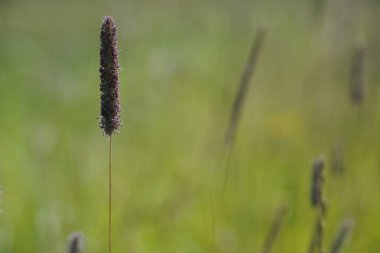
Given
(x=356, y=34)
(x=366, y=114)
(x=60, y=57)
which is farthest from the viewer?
(x=60, y=57)

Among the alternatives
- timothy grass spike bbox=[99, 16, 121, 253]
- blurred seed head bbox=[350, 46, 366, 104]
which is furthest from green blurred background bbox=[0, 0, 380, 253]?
timothy grass spike bbox=[99, 16, 121, 253]

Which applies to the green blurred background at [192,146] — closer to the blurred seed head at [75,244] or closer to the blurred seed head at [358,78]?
the blurred seed head at [358,78]

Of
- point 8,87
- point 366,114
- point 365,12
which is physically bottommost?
point 8,87

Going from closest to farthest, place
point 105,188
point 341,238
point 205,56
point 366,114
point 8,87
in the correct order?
point 341,238, point 366,114, point 105,188, point 8,87, point 205,56

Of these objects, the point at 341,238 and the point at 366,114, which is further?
the point at 366,114

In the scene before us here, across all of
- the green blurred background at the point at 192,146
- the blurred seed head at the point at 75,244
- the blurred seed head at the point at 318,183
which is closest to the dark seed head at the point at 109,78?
the blurred seed head at the point at 75,244

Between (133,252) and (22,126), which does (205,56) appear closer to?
(22,126)

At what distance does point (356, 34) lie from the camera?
2859 mm

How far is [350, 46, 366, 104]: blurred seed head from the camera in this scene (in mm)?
1610

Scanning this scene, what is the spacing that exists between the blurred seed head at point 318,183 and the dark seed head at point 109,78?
0.37m

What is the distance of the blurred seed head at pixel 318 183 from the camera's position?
3.46ft

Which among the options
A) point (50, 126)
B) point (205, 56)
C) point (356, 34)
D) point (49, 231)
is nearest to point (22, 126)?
point (50, 126)

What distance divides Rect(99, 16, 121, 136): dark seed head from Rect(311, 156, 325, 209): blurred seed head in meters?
0.37

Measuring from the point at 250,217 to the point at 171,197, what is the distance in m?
0.26
